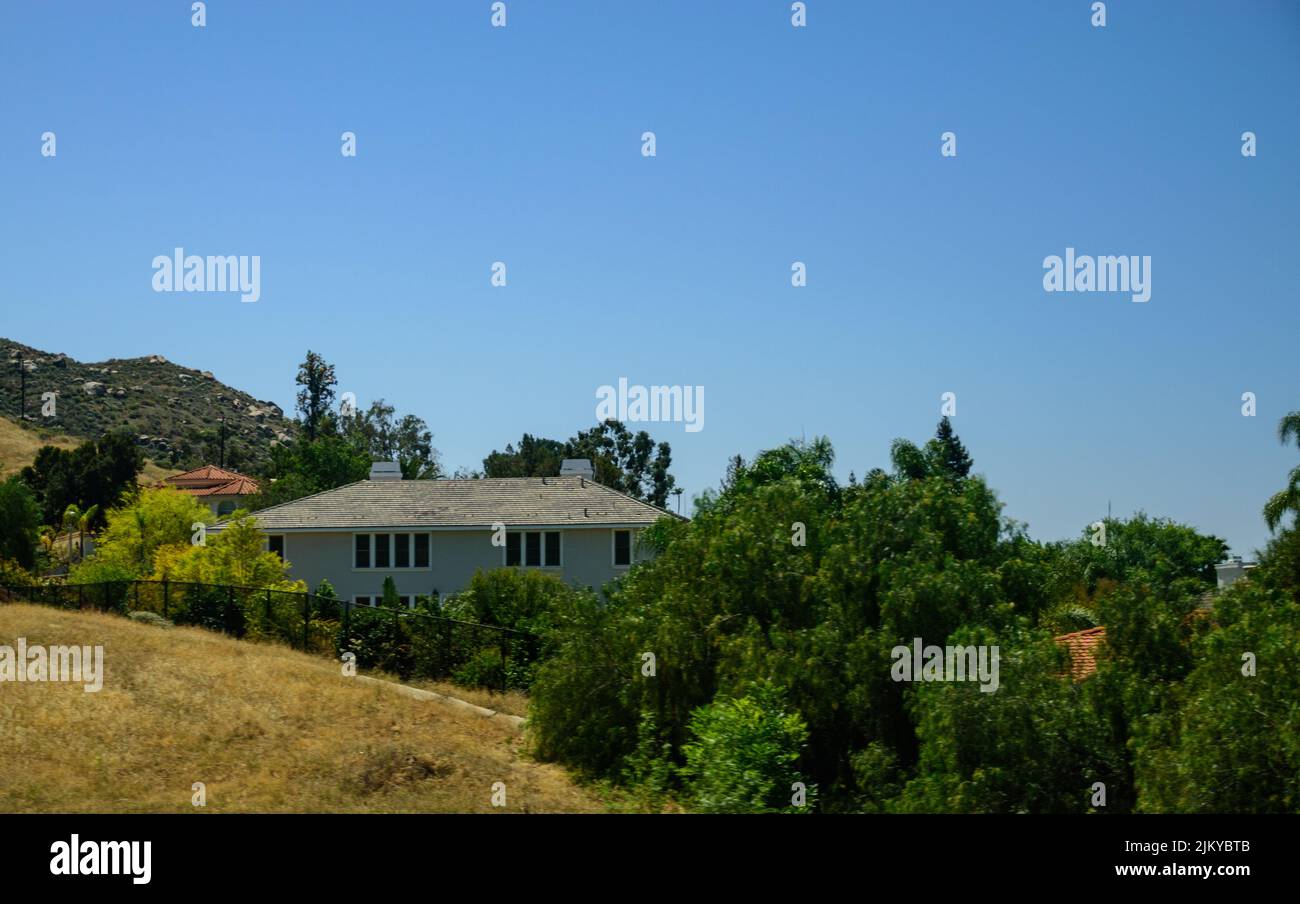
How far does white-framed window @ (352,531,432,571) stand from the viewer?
4766 cm

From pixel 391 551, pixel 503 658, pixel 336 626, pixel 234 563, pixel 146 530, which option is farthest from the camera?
pixel 146 530

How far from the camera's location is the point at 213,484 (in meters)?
86.9

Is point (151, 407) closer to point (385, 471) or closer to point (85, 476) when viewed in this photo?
point (85, 476)

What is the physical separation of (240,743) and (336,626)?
1116 centimetres

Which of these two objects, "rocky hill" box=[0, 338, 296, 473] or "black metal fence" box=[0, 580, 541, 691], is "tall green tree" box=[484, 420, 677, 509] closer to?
"rocky hill" box=[0, 338, 296, 473]

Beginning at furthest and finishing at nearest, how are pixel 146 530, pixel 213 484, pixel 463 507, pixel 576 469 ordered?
pixel 213 484 → pixel 576 469 → pixel 146 530 → pixel 463 507

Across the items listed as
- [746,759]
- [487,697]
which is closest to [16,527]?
[487,697]

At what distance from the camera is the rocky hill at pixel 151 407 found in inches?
4513

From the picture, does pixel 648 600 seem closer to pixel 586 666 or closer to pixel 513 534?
pixel 586 666

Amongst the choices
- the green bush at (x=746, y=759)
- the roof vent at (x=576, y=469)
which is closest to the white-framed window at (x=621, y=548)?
the roof vent at (x=576, y=469)

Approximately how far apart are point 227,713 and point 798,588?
11.2m

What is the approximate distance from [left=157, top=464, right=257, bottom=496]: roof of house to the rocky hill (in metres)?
19.8

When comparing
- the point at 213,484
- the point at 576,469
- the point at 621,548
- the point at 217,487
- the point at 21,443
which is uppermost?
the point at 21,443
